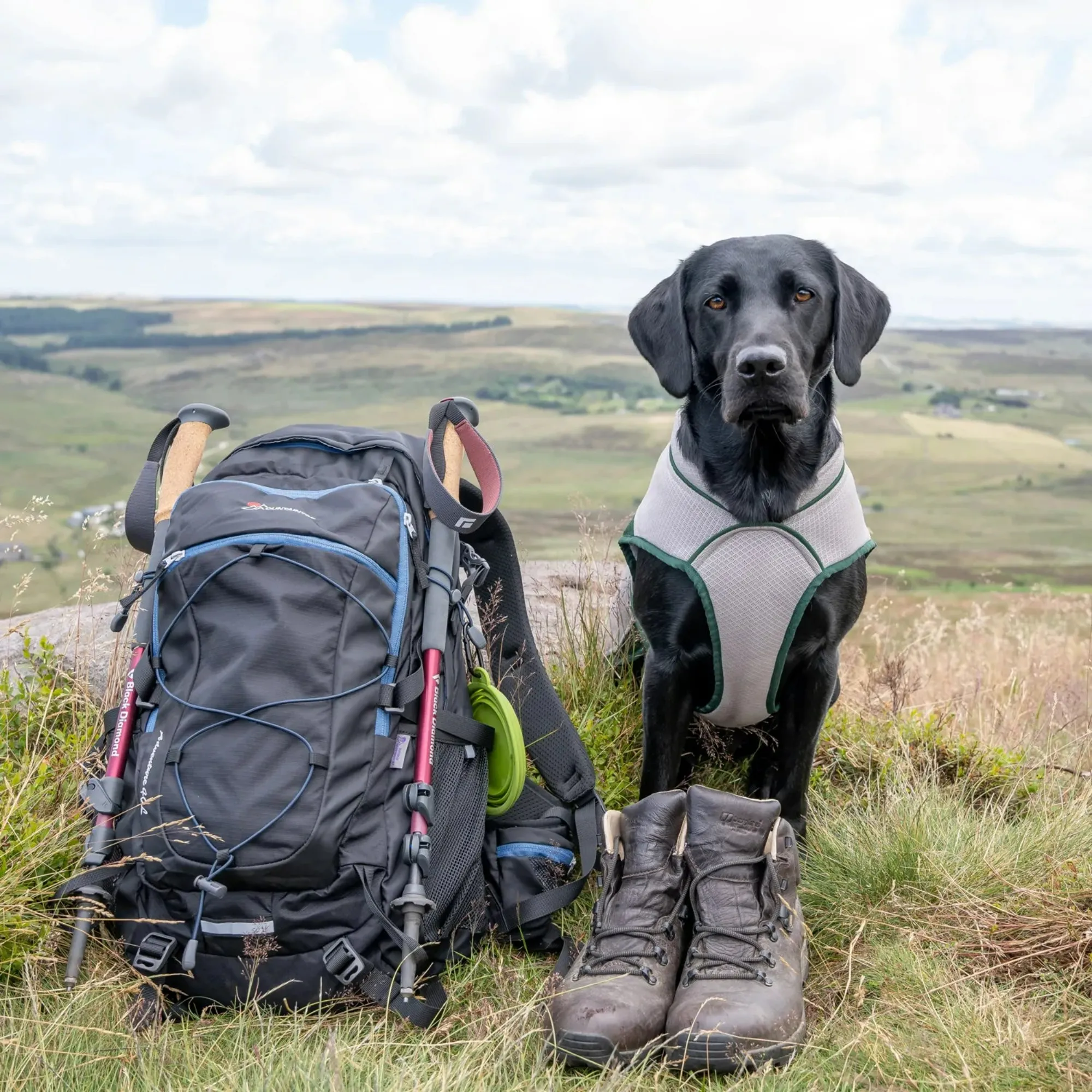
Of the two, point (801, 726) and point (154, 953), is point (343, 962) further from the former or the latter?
point (801, 726)

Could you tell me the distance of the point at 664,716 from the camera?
3.25 meters

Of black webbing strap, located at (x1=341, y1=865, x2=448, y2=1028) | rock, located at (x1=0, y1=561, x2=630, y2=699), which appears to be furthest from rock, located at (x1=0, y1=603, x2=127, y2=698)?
black webbing strap, located at (x1=341, y1=865, x2=448, y2=1028)

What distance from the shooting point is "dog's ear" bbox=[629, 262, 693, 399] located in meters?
3.16

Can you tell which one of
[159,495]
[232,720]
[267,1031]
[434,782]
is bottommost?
[267,1031]

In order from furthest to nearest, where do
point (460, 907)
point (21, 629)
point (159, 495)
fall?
1. point (21, 629)
2. point (159, 495)
3. point (460, 907)

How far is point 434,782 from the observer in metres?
2.84

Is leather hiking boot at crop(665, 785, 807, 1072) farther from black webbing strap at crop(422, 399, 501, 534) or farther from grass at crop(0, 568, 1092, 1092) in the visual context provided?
black webbing strap at crop(422, 399, 501, 534)

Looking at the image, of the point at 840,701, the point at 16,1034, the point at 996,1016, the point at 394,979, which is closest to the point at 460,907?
the point at 394,979

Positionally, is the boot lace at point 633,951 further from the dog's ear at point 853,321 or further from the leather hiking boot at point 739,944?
the dog's ear at point 853,321

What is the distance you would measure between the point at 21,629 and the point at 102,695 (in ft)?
2.48

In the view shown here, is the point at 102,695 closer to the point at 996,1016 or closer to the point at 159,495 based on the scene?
the point at 159,495

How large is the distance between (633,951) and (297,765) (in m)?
0.95

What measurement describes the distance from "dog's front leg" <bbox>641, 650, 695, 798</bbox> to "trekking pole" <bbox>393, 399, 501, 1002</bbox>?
0.68 meters

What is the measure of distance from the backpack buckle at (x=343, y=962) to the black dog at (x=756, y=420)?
3.62 ft
